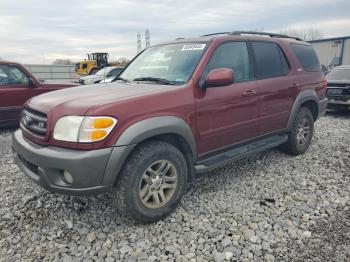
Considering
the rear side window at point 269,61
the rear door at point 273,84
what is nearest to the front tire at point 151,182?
the rear door at point 273,84

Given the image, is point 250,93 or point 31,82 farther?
point 31,82

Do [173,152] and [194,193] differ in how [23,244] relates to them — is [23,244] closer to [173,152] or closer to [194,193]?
[173,152]

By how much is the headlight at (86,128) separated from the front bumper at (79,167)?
11 cm

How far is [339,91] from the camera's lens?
27.5ft

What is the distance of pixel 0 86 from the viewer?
21.6ft

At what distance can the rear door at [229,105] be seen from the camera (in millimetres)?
3338

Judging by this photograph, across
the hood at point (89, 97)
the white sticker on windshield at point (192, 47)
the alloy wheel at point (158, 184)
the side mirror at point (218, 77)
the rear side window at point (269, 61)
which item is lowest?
the alloy wheel at point (158, 184)

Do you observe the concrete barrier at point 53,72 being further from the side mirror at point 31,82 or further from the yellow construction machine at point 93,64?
the side mirror at point 31,82

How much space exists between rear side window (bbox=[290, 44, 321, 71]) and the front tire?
2.97 metres

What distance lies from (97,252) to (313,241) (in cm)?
196

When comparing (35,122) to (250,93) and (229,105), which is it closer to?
(229,105)

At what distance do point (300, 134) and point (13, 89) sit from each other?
237 inches

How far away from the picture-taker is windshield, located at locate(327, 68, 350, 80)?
345 inches

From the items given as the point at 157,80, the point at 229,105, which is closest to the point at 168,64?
the point at 157,80
